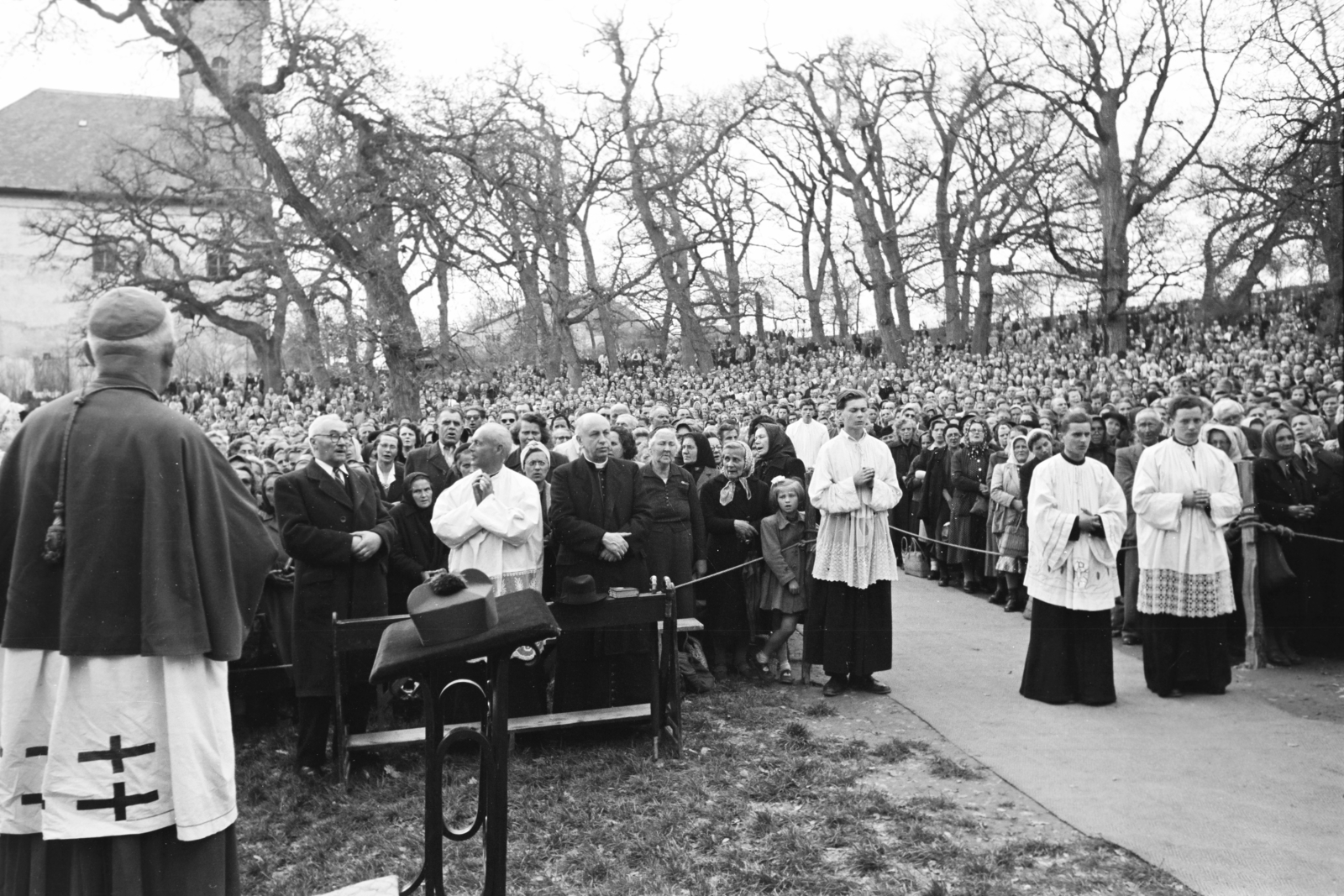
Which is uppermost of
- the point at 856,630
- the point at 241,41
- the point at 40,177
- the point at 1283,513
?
the point at 40,177

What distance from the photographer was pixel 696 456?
941 cm

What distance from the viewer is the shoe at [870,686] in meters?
7.62

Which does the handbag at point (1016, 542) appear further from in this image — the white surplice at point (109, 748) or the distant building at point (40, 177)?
the distant building at point (40, 177)

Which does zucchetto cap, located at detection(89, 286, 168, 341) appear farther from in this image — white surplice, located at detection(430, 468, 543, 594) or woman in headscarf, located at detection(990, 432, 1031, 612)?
woman in headscarf, located at detection(990, 432, 1031, 612)

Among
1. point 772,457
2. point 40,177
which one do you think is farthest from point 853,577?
point 40,177

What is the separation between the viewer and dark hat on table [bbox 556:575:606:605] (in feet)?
20.5

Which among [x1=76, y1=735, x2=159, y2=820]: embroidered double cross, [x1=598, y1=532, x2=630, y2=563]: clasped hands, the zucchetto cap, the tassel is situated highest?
the zucchetto cap

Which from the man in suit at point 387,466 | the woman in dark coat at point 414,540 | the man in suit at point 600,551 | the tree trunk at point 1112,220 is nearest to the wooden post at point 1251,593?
the man in suit at point 600,551

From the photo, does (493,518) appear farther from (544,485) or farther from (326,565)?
(544,485)

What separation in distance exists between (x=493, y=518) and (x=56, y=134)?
57.5 meters

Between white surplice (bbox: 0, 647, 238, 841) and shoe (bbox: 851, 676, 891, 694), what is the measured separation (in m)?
5.35

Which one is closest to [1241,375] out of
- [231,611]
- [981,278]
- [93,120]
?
[981,278]

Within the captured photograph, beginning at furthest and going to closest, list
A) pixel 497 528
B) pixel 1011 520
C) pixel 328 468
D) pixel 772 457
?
pixel 1011 520 → pixel 772 457 → pixel 497 528 → pixel 328 468

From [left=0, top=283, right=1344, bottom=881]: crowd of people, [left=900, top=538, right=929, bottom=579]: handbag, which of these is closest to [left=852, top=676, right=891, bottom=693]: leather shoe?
[left=0, top=283, right=1344, bottom=881]: crowd of people
